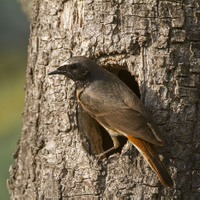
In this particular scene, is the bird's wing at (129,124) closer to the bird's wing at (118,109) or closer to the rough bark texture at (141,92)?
the bird's wing at (118,109)

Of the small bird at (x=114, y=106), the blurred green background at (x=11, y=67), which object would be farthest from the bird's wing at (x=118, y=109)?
the blurred green background at (x=11, y=67)

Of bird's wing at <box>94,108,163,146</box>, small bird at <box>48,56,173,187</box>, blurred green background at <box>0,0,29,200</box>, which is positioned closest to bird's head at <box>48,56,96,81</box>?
small bird at <box>48,56,173,187</box>

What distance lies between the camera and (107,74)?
17.4 feet

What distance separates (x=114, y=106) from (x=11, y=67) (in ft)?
20.5

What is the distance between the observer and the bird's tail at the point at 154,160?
4.70 meters

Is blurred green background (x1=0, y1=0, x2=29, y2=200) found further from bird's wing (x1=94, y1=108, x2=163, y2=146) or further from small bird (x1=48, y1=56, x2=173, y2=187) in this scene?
bird's wing (x1=94, y1=108, x2=163, y2=146)

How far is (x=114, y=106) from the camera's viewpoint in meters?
5.12

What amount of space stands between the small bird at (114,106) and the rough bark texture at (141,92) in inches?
5.3

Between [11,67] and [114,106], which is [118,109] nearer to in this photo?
[114,106]

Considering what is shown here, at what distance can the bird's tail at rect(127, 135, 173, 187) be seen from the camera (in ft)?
15.4

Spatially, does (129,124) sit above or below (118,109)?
below

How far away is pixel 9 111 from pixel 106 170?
5415 mm

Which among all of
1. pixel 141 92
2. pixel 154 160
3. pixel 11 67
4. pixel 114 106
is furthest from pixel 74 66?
pixel 11 67

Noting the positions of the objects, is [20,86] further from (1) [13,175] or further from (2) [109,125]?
(2) [109,125]
